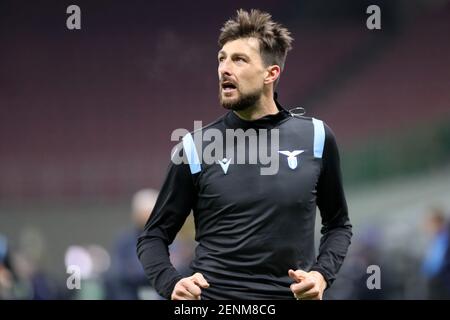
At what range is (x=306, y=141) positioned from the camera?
167 inches

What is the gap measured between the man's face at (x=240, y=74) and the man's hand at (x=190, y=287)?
0.78 meters

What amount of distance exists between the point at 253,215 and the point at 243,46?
75 cm

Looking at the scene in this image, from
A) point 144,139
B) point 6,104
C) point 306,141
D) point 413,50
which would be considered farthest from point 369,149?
point 306,141

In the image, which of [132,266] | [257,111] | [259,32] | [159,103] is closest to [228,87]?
[257,111]

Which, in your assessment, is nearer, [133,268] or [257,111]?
[257,111]

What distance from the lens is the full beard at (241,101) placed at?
419 cm

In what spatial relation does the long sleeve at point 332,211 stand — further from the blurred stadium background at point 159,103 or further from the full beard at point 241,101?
the blurred stadium background at point 159,103

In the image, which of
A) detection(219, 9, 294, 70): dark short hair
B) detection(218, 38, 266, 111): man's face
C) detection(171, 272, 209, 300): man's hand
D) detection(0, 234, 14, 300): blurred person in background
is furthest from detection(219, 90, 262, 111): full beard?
detection(0, 234, 14, 300): blurred person in background

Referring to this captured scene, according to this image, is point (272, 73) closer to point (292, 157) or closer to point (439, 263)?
point (292, 157)

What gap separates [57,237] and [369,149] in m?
5.93

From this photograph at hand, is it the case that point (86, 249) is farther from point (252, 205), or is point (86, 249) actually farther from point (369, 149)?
point (252, 205)

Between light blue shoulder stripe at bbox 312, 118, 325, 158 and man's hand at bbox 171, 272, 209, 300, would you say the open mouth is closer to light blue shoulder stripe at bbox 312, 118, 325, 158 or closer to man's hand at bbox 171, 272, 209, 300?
light blue shoulder stripe at bbox 312, 118, 325, 158

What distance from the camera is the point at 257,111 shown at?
4.28 m

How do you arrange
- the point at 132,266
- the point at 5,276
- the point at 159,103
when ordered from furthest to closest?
the point at 159,103
the point at 5,276
the point at 132,266
